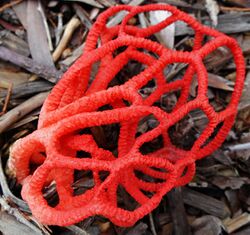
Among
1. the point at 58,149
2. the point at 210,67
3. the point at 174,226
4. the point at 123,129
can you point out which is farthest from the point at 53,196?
the point at 210,67

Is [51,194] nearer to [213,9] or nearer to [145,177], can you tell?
[145,177]

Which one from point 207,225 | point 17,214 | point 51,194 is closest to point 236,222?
point 207,225

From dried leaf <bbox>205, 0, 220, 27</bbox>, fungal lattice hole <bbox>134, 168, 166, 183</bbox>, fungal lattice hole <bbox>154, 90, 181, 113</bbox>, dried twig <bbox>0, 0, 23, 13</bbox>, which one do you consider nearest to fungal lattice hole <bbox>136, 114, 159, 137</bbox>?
A: fungal lattice hole <bbox>154, 90, 181, 113</bbox>

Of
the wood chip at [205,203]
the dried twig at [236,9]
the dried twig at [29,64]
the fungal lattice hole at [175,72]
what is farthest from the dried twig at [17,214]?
the dried twig at [236,9]

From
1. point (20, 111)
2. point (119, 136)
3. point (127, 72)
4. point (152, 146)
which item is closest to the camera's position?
point (119, 136)

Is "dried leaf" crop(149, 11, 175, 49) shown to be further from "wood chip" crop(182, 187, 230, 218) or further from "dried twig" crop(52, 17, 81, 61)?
"wood chip" crop(182, 187, 230, 218)

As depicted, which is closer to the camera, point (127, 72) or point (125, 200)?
point (125, 200)

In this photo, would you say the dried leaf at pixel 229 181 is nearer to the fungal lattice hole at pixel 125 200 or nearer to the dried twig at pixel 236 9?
the fungal lattice hole at pixel 125 200
